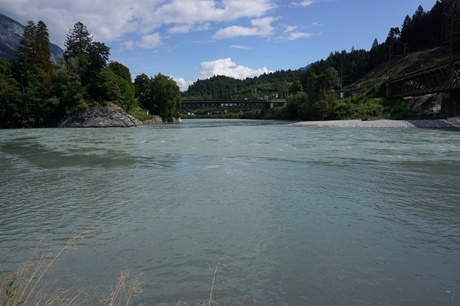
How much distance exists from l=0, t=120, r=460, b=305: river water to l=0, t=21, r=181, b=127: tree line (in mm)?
74983

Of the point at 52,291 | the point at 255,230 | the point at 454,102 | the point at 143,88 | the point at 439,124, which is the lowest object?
the point at 255,230

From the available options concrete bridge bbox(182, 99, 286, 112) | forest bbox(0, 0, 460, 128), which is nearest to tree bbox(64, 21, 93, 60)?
forest bbox(0, 0, 460, 128)

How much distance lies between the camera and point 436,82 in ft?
203

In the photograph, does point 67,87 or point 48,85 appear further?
point 48,85

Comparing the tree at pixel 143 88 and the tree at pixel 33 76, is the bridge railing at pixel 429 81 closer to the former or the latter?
the tree at pixel 143 88

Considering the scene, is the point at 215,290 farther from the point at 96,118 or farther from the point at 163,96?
the point at 163,96

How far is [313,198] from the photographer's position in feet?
39.2

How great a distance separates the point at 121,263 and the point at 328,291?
4.08 m

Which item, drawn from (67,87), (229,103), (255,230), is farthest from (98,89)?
(255,230)

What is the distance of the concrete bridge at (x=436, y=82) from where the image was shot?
55.5 m

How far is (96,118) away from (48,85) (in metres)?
20.6

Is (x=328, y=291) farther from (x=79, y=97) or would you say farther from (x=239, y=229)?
(x=79, y=97)

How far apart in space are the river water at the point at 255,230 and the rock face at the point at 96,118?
6845 cm

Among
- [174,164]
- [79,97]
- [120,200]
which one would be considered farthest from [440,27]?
[120,200]
